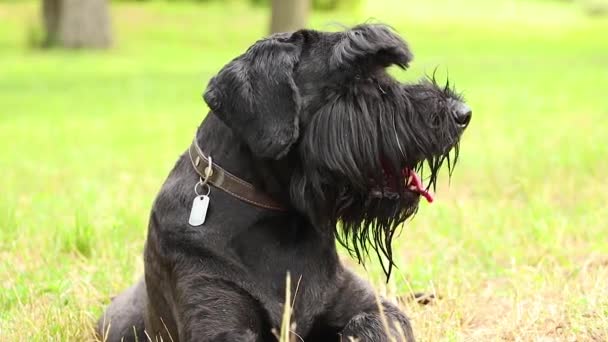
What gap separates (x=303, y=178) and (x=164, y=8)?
1608 inches

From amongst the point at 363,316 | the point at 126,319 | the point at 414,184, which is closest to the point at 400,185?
the point at 414,184

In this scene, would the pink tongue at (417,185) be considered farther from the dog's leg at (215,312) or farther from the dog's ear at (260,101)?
the dog's leg at (215,312)

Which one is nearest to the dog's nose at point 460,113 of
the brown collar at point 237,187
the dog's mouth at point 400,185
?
the dog's mouth at point 400,185

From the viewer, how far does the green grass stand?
4.88 metres

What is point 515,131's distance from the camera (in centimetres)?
1215

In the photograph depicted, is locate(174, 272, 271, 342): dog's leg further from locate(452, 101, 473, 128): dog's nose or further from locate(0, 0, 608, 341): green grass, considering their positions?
locate(452, 101, 473, 128): dog's nose

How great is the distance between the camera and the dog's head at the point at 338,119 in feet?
12.7

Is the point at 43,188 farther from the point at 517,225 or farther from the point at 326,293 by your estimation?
the point at 326,293

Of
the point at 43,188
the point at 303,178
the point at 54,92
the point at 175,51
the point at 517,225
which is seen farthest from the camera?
the point at 175,51

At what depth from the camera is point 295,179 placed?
3.91 metres

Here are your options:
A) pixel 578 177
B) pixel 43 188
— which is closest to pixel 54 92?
pixel 43 188

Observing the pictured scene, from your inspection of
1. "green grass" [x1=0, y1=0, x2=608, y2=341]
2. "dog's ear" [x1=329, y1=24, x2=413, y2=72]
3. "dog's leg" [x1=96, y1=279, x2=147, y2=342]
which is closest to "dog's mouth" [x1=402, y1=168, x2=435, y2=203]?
"dog's ear" [x1=329, y1=24, x2=413, y2=72]

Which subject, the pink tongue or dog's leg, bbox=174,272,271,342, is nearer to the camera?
dog's leg, bbox=174,272,271,342

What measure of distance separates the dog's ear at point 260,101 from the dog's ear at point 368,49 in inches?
8.4
